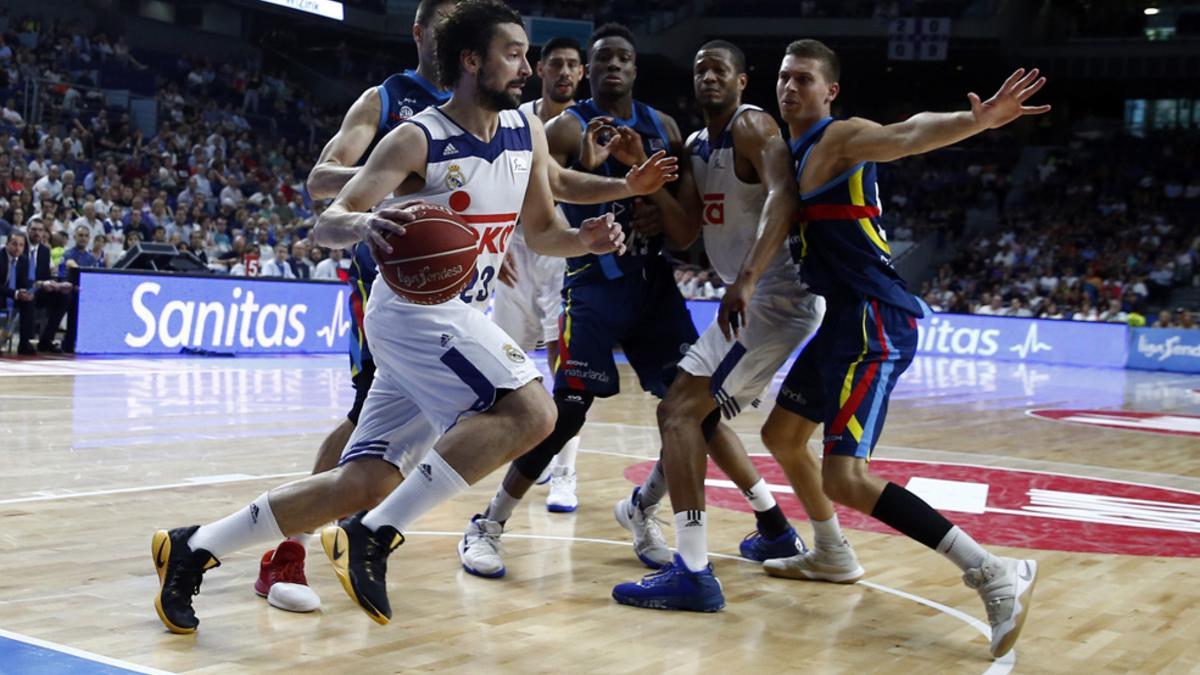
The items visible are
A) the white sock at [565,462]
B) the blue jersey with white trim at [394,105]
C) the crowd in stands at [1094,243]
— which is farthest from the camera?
the crowd in stands at [1094,243]

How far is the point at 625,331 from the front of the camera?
534 centimetres

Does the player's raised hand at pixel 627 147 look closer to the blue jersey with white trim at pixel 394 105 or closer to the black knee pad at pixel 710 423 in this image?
the blue jersey with white trim at pixel 394 105

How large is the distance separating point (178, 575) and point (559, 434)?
74.3 inches

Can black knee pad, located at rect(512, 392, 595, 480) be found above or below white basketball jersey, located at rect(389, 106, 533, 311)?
below

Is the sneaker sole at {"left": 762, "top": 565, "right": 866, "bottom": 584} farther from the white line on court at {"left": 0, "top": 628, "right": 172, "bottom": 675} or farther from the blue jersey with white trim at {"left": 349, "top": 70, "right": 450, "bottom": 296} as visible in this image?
the white line on court at {"left": 0, "top": 628, "right": 172, "bottom": 675}

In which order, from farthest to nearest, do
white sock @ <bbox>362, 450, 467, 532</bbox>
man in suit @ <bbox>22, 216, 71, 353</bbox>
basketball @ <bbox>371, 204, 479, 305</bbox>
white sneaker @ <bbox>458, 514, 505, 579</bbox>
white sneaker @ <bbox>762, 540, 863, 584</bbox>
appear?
man in suit @ <bbox>22, 216, 71, 353</bbox>
white sneaker @ <bbox>762, 540, 863, 584</bbox>
white sneaker @ <bbox>458, 514, 505, 579</bbox>
white sock @ <bbox>362, 450, 467, 532</bbox>
basketball @ <bbox>371, 204, 479, 305</bbox>

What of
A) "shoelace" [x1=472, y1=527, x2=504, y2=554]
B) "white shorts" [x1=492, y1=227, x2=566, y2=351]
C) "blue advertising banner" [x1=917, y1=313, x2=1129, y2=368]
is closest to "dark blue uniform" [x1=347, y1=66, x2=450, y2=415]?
"shoelace" [x1=472, y1=527, x2=504, y2=554]

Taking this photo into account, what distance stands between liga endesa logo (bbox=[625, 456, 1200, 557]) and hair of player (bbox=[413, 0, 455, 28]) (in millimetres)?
2667

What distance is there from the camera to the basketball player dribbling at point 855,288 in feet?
13.7

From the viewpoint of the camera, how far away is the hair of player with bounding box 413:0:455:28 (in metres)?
4.86

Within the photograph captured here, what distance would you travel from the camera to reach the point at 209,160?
22.5m

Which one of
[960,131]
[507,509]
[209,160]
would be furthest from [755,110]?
[209,160]

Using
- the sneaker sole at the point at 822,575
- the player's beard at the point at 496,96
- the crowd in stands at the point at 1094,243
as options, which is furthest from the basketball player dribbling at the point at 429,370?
the crowd in stands at the point at 1094,243

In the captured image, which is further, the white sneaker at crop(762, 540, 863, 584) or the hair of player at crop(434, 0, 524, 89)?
the white sneaker at crop(762, 540, 863, 584)
